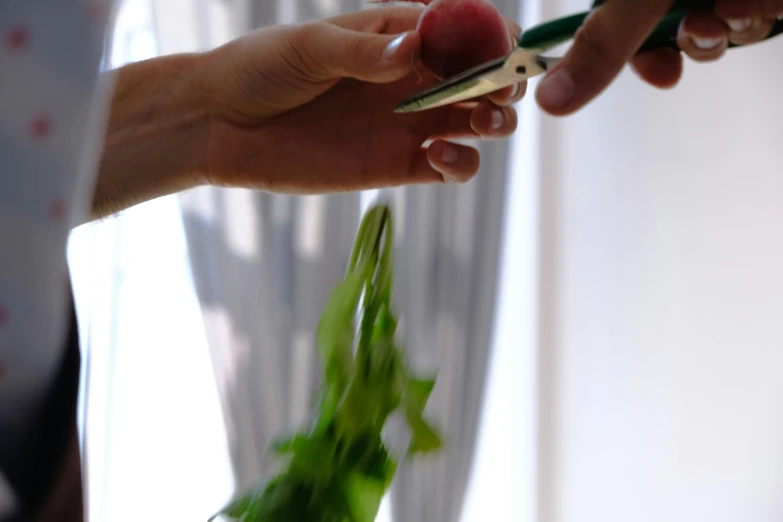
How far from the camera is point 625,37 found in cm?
34

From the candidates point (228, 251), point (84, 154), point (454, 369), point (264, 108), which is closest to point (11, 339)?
point (84, 154)

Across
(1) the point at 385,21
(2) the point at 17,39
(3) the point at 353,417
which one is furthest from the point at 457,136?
(2) the point at 17,39

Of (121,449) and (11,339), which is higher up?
(11,339)

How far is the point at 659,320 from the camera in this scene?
1.31 m

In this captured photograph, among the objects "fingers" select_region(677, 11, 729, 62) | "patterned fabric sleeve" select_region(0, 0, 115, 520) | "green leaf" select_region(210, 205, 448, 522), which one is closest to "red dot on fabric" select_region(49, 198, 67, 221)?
"patterned fabric sleeve" select_region(0, 0, 115, 520)

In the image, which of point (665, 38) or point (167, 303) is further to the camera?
point (167, 303)

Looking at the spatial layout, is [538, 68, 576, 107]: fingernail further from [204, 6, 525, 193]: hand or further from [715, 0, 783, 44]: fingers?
[204, 6, 525, 193]: hand

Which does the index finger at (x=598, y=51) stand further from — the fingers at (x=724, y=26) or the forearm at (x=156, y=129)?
the forearm at (x=156, y=129)

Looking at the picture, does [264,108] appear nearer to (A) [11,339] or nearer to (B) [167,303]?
(A) [11,339]

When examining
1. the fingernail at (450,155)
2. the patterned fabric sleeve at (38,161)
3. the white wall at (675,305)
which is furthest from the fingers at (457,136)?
the white wall at (675,305)

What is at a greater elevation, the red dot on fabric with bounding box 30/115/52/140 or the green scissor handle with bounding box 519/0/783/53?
the green scissor handle with bounding box 519/0/783/53

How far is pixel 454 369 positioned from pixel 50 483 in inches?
44.2

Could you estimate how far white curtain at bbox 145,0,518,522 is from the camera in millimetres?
1153

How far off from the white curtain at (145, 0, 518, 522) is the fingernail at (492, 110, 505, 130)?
0.65 meters
